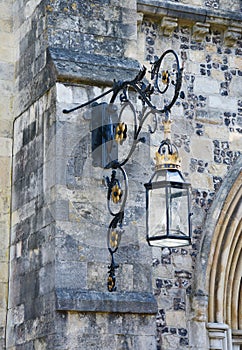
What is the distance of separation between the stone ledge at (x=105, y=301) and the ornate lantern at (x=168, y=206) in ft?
2.20

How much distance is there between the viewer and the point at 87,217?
5617mm

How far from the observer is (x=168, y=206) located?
4934 mm

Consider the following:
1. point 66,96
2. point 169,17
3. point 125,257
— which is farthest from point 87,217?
point 169,17

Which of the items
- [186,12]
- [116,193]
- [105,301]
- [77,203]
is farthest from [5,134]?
[186,12]

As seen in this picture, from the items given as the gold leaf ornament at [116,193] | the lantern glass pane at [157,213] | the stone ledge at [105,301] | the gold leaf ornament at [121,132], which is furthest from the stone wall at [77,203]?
the lantern glass pane at [157,213]

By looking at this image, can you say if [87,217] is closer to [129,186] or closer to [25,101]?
[129,186]

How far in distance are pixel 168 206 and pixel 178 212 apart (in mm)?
83

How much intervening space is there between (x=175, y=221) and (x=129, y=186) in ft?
3.07

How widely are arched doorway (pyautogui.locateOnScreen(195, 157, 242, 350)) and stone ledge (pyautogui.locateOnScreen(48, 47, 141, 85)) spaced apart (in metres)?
1.71

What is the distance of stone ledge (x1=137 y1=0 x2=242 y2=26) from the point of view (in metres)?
7.37

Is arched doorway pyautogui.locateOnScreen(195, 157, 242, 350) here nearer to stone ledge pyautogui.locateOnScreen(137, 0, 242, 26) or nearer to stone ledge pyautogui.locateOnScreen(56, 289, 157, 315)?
stone ledge pyautogui.locateOnScreen(137, 0, 242, 26)

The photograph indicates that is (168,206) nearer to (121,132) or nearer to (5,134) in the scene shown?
(121,132)

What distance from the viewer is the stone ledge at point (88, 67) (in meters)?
5.82

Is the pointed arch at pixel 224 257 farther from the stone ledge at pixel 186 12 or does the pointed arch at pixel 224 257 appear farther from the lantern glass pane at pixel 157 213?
the lantern glass pane at pixel 157 213
